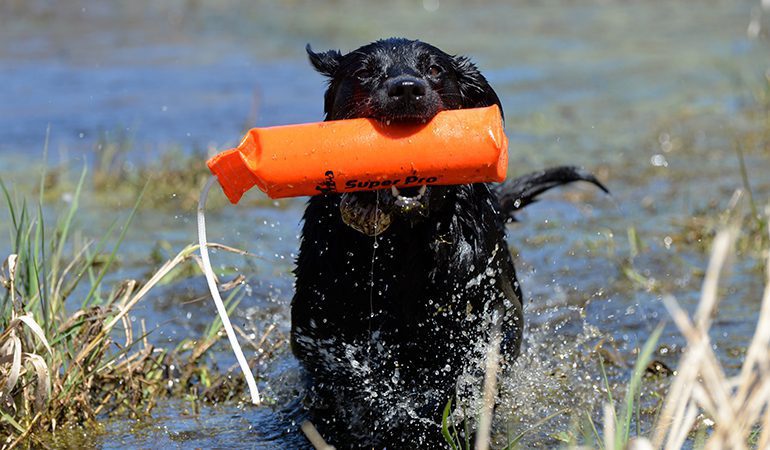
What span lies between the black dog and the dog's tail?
41.6 inches

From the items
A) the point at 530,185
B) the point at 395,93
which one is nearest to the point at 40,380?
the point at 395,93

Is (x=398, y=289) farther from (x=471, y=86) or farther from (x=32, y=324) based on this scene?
(x=32, y=324)

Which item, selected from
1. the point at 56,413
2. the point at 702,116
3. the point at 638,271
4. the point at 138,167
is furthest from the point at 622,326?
the point at 702,116

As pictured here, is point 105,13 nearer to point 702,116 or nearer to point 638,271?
point 702,116

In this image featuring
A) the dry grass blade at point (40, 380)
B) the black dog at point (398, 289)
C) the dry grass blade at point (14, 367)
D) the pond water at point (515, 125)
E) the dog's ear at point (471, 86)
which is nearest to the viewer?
the dry grass blade at point (14, 367)

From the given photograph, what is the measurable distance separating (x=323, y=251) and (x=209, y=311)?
183 centimetres

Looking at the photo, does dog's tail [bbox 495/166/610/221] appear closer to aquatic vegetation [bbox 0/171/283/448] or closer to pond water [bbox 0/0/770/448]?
pond water [bbox 0/0/770/448]

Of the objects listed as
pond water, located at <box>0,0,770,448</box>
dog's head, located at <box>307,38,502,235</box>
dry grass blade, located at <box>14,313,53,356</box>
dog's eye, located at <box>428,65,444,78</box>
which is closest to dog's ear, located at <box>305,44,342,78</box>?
dog's head, located at <box>307,38,502,235</box>

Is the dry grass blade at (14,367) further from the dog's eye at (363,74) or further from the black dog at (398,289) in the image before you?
the dog's eye at (363,74)

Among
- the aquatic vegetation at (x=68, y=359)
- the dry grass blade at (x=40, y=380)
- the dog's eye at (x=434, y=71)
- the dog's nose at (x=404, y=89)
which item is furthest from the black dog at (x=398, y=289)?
the dry grass blade at (x=40, y=380)

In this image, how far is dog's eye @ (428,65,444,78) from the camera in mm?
4055

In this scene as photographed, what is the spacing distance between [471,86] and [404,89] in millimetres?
683

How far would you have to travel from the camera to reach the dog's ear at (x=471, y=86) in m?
4.20

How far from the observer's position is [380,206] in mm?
3773
